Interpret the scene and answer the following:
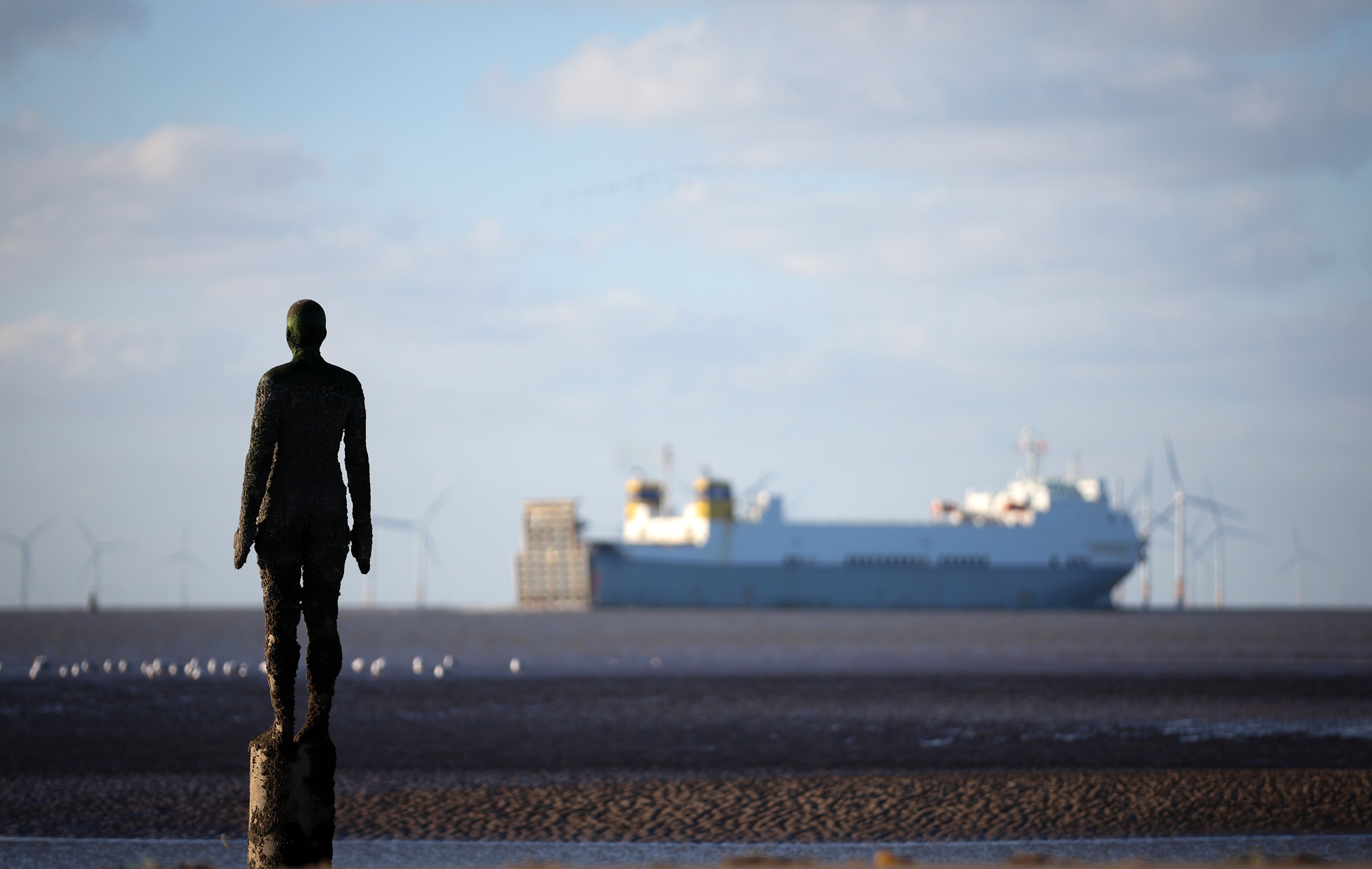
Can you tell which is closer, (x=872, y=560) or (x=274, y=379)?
(x=274, y=379)

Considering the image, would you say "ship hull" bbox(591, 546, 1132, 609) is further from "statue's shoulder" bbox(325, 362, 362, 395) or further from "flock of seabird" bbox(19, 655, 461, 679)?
"statue's shoulder" bbox(325, 362, 362, 395)

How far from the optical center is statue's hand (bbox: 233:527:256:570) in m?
7.98

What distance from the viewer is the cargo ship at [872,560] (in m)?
113

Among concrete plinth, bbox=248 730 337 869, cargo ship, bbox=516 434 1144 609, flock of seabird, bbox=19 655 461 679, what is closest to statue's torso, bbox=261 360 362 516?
concrete plinth, bbox=248 730 337 869

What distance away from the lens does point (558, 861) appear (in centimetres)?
1049

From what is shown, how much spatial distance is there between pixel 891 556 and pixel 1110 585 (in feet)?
59.7

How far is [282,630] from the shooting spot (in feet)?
26.7

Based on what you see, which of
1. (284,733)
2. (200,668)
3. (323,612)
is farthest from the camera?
(200,668)

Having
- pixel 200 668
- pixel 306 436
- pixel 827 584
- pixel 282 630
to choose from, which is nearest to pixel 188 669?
pixel 200 668

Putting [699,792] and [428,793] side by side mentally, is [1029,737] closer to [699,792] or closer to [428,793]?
[699,792]

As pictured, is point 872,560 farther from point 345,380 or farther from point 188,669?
point 345,380

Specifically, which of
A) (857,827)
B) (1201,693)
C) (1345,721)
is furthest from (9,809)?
(1201,693)

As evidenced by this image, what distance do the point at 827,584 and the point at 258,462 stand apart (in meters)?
107

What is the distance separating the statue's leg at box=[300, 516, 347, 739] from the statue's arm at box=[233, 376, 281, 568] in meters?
0.35
